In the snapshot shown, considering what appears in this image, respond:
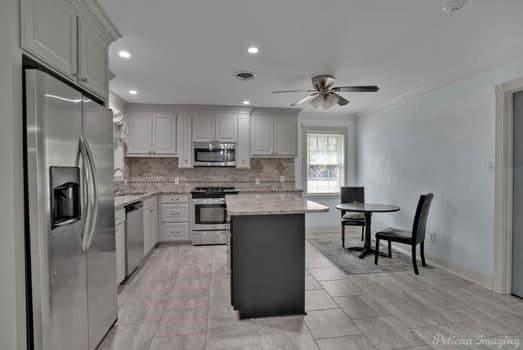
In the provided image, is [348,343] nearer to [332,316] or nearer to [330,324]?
[330,324]

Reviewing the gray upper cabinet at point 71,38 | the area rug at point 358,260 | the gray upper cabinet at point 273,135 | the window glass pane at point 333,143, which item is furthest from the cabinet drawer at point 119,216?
the window glass pane at point 333,143

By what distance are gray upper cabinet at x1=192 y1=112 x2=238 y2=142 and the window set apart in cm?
158

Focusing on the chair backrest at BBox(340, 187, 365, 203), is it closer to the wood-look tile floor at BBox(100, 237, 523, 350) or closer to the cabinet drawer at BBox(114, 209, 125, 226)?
the wood-look tile floor at BBox(100, 237, 523, 350)

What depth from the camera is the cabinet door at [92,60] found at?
182 cm

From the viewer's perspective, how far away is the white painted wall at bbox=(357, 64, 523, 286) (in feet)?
9.87

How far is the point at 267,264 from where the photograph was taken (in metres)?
2.41

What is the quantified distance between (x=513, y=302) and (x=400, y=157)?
7.68ft

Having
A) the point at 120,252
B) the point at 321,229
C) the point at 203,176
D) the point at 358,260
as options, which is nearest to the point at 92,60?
the point at 120,252

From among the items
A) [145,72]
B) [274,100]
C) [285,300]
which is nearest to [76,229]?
[285,300]

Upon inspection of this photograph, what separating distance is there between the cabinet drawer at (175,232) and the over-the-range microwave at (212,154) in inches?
44.5

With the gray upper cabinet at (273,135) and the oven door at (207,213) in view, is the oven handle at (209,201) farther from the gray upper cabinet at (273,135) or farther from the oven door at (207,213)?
the gray upper cabinet at (273,135)

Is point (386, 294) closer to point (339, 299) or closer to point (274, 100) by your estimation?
point (339, 299)

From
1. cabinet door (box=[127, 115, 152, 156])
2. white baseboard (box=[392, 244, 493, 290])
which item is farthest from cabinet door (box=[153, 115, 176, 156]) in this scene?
white baseboard (box=[392, 244, 493, 290])

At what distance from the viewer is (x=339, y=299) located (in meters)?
2.73
